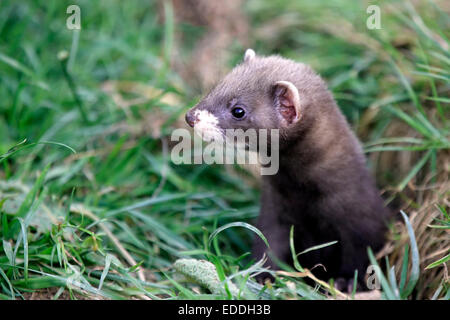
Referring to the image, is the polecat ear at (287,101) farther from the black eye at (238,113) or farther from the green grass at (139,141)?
the green grass at (139,141)

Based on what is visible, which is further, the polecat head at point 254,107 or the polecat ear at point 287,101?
the polecat head at point 254,107

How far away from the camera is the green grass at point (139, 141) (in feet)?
13.3

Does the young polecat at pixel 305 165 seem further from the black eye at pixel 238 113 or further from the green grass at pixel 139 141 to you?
the green grass at pixel 139 141

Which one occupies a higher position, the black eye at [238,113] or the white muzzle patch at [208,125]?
the black eye at [238,113]

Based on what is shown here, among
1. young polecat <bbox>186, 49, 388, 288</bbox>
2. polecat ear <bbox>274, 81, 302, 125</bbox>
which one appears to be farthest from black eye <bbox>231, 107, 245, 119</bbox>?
polecat ear <bbox>274, 81, 302, 125</bbox>

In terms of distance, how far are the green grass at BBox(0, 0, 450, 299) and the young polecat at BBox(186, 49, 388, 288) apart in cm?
38

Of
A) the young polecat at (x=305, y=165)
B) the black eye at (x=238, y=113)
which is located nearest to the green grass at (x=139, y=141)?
the young polecat at (x=305, y=165)

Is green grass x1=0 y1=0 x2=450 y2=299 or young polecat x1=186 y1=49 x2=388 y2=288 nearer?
green grass x1=0 y1=0 x2=450 y2=299

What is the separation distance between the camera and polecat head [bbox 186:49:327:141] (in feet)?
13.7

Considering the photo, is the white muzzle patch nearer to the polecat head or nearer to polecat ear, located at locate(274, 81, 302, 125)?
the polecat head

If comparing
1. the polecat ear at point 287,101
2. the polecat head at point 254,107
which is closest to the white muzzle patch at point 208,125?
the polecat head at point 254,107
